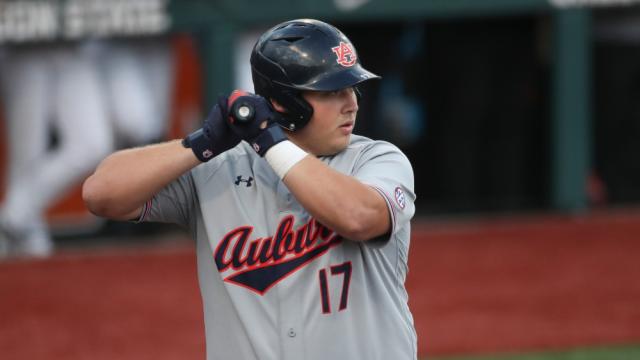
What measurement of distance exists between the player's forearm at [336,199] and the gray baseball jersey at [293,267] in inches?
2.5

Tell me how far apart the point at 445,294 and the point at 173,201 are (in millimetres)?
5415

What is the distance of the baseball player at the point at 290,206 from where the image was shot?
234 centimetres

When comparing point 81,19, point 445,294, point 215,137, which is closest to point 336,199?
point 215,137

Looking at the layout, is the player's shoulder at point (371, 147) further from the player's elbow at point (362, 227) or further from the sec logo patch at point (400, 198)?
the player's elbow at point (362, 227)

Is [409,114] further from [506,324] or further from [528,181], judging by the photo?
[506,324]

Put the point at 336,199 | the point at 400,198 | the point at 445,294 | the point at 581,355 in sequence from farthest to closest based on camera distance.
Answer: the point at 445,294 < the point at 581,355 < the point at 400,198 < the point at 336,199

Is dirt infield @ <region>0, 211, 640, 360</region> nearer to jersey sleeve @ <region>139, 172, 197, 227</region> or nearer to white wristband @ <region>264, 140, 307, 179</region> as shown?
jersey sleeve @ <region>139, 172, 197, 227</region>

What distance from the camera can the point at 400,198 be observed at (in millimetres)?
2418

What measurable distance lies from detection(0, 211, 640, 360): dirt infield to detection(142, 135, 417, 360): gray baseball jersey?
3977 mm

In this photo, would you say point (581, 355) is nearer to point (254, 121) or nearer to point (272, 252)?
point (272, 252)

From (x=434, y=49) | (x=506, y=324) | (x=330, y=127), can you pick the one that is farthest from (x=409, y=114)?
(x=330, y=127)

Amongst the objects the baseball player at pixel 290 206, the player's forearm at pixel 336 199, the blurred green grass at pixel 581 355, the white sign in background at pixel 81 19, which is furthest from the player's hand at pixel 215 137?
the white sign in background at pixel 81 19

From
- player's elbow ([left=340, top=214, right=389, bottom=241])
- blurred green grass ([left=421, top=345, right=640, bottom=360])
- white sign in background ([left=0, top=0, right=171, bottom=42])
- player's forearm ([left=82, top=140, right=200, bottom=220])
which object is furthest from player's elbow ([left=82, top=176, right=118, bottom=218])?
white sign in background ([left=0, top=0, right=171, bottom=42])

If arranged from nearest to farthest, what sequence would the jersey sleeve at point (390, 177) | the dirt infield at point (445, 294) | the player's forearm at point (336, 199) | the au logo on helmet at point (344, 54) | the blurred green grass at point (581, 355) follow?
the player's forearm at point (336, 199)
the jersey sleeve at point (390, 177)
the au logo on helmet at point (344, 54)
the blurred green grass at point (581, 355)
the dirt infield at point (445, 294)
